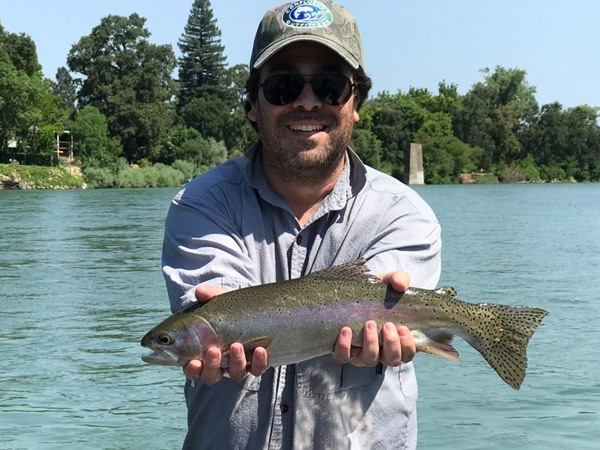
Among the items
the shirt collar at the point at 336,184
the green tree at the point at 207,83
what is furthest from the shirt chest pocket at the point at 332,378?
the green tree at the point at 207,83

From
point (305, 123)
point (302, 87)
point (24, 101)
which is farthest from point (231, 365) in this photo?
point (24, 101)

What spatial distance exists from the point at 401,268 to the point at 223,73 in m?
136

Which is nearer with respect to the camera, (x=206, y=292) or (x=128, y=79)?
(x=206, y=292)

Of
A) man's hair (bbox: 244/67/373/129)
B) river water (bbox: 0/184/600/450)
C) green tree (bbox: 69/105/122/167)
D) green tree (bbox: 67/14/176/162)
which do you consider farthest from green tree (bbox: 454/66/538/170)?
man's hair (bbox: 244/67/373/129)

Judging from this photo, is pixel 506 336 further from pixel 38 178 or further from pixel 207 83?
pixel 207 83

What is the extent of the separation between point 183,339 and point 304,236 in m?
0.69

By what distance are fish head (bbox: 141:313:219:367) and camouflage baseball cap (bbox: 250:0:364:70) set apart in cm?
115

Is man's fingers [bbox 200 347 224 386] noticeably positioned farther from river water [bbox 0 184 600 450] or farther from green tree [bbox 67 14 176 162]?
green tree [bbox 67 14 176 162]

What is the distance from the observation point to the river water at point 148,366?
9828 millimetres

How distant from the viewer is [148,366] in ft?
39.9

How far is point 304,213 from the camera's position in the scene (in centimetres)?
416

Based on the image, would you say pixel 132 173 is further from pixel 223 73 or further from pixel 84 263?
pixel 84 263

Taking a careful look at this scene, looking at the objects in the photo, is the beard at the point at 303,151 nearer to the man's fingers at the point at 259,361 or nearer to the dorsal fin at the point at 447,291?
the dorsal fin at the point at 447,291

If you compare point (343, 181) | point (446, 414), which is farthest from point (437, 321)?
point (446, 414)
